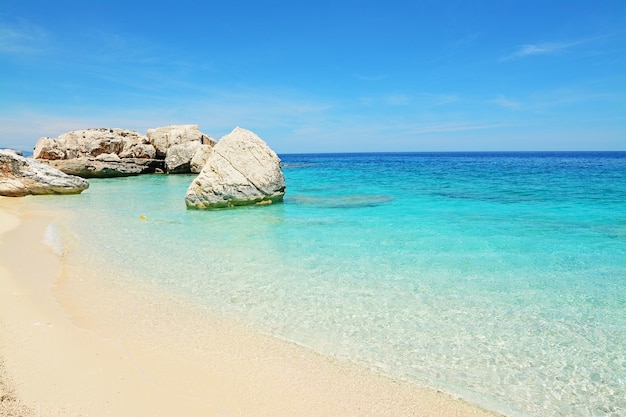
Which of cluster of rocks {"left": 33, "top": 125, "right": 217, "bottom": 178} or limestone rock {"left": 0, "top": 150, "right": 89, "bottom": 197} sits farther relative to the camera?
cluster of rocks {"left": 33, "top": 125, "right": 217, "bottom": 178}

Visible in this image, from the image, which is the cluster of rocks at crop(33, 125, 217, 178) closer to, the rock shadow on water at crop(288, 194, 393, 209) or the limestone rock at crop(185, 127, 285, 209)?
the rock shadow on water at crop(288, 194, 393, 209)

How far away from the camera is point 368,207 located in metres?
16.4

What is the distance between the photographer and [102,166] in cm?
3300

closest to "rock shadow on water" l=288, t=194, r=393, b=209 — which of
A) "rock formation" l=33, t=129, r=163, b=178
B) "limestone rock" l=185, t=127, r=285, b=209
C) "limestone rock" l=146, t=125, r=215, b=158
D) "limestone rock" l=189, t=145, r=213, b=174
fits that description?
"limestone rock" l=185, t=127, r=285, b=209

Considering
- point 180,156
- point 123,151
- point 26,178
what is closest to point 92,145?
point 123,151

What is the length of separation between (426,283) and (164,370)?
14.3 ft

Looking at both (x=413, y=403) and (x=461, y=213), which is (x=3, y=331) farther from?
(x=461, y=213)

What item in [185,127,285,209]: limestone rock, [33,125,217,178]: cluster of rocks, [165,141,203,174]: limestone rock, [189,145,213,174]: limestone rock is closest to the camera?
[185,127,285,209]: limestone rock

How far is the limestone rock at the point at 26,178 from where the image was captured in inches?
742

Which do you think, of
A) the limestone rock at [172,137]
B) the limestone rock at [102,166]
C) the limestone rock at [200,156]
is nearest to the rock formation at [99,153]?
the limestone rock at [102,166]

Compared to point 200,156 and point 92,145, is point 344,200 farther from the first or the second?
point 92,145

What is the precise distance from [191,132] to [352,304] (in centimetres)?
3394

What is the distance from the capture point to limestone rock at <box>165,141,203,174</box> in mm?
36156

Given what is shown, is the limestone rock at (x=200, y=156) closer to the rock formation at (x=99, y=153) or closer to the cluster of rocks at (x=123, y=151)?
the cluster of rocks at (x=123, y=151)
